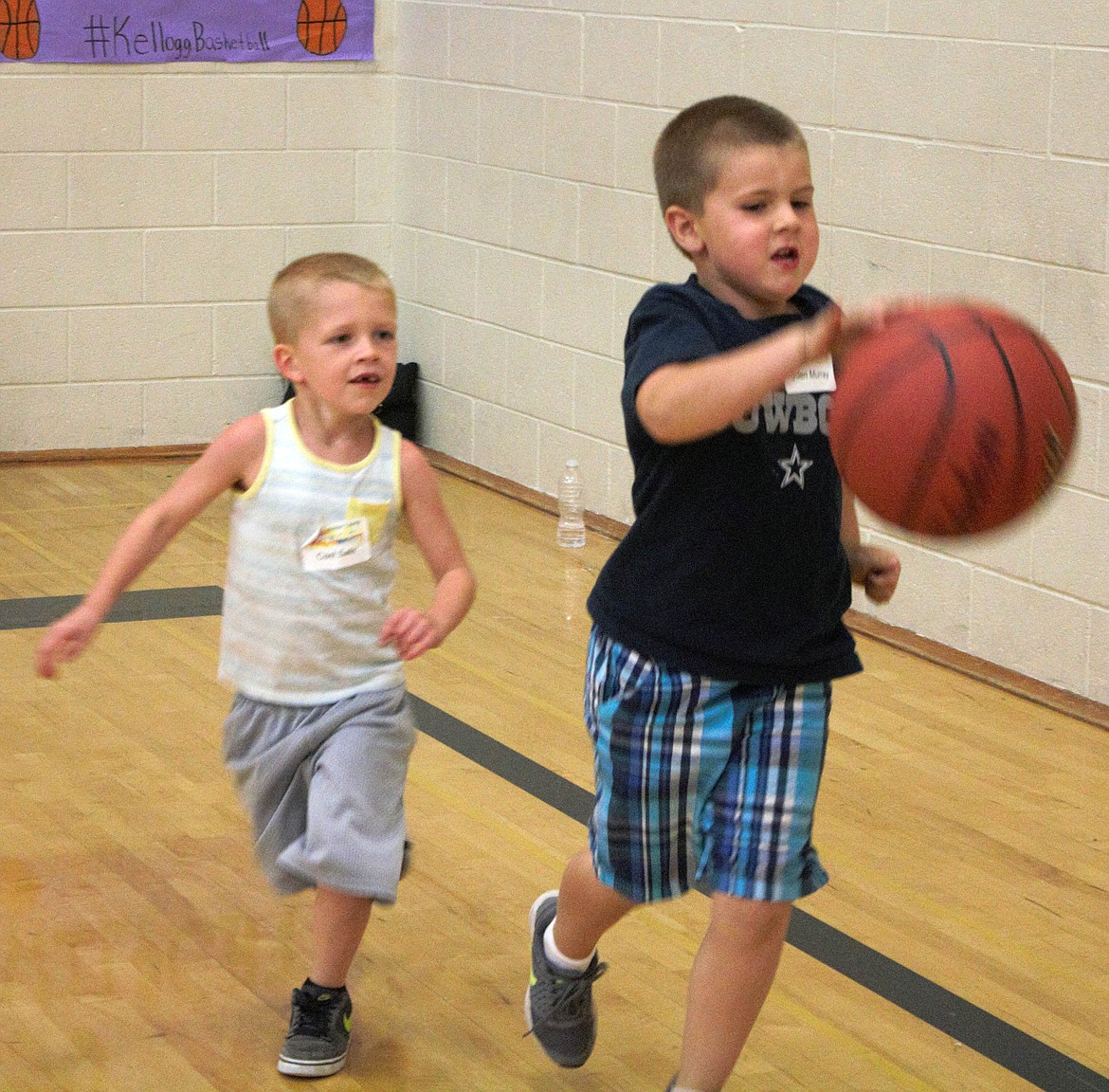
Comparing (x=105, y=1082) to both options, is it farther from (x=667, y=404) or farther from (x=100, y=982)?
(x=667, y=404)

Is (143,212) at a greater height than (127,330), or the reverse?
(143,212)

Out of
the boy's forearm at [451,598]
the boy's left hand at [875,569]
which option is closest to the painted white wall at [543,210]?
the boy's left hand at [875,569]

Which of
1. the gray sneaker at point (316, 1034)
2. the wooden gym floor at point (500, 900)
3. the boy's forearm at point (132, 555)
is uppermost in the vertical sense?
the boy's forearm at point (132, 555)

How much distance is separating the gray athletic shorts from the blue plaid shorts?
0.35 m

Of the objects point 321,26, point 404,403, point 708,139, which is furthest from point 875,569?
point 321,26

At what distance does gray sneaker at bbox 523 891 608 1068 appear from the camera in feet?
7.81

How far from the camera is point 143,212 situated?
253 inches

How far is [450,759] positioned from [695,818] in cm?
156

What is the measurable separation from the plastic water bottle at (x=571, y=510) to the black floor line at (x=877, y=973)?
1599 millimetres

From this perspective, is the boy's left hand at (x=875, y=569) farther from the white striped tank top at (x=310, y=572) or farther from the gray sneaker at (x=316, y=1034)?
the gray sneaker at (x=316, y=1034)

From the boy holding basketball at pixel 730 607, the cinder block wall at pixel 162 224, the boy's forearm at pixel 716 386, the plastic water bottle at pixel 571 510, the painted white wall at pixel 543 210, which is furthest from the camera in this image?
the cinder block wall at pixel 162 224

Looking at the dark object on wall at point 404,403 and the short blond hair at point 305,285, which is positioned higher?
the short blond hair at point 305,285

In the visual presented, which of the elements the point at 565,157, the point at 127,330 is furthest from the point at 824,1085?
the point at 127,330

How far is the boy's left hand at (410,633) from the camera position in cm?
228
